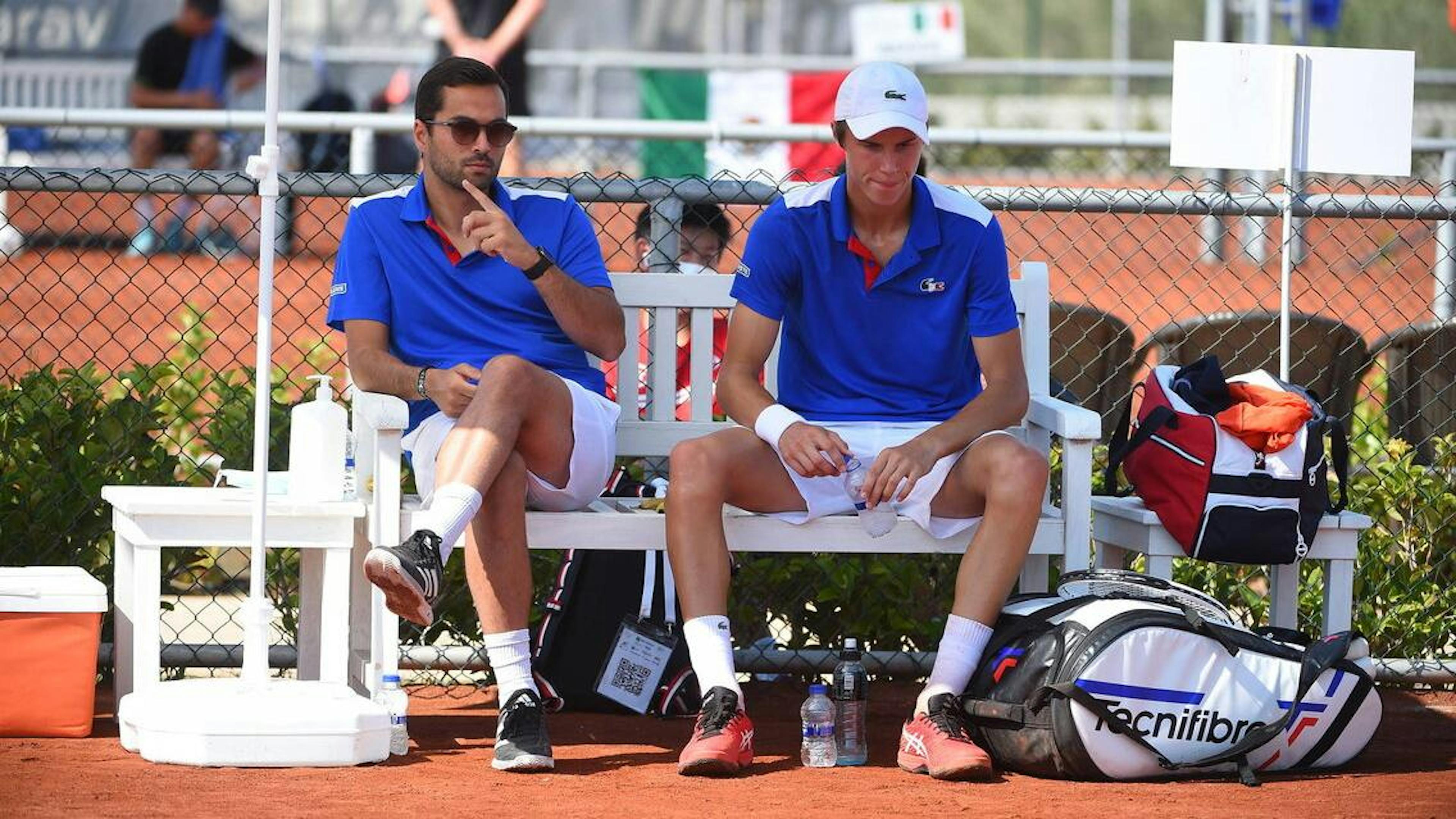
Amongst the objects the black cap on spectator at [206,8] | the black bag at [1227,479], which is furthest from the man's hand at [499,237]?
the black cap on spectator at [206,8]

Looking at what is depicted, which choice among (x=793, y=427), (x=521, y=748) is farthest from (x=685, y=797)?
(x=793, y=427)

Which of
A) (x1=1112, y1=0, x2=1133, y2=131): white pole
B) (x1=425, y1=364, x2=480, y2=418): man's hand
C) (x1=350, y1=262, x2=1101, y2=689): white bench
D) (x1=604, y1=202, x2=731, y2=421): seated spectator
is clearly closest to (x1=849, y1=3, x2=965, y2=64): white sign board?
(x1=1112, y1=0, x2=1133, y2=131): white pole

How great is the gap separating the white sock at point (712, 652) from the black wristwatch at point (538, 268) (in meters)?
0.90

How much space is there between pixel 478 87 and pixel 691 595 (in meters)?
1.35

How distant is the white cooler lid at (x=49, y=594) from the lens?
475cm

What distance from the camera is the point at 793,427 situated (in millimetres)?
4777

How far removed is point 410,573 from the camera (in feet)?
14.5

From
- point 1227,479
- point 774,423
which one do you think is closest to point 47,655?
point 774,423

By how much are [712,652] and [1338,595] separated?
1628 mm

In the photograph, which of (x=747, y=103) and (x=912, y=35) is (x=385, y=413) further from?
(x=747, y=103)

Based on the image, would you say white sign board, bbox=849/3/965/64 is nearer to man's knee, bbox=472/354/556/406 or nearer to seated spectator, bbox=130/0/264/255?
seated spectator, bbox=130/0/264/255

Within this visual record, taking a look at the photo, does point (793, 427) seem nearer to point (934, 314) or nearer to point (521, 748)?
point (934, 314)

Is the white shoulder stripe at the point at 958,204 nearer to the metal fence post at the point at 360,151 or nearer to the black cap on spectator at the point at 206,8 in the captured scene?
the metal fence post at the point at 360,151

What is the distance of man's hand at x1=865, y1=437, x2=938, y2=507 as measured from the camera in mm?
4715
